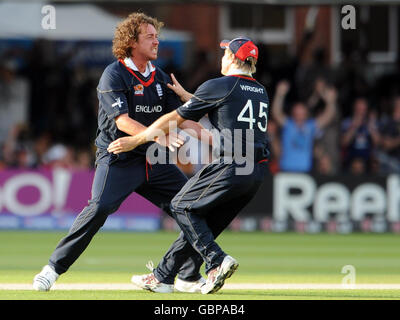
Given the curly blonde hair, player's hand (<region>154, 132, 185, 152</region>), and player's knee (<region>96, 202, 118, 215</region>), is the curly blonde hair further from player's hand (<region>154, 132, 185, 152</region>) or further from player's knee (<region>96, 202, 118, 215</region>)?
player's knee (<region>96, 202, 118, 215</region>)

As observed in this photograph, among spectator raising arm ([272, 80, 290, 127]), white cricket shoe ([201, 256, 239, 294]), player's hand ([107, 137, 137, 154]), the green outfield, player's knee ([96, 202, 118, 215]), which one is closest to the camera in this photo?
white cricket shoe ([201, 256, 239, 294])

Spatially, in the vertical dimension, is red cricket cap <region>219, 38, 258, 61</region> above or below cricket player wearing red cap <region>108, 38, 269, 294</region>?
above

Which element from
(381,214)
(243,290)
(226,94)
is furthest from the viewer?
(381,214)

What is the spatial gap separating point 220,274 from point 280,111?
9.50 meters

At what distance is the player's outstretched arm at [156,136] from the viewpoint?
8.86m

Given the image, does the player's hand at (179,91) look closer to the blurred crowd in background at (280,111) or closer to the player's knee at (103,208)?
the player's knee at (103,208)

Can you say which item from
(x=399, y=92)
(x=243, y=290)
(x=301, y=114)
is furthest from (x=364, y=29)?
(x=243, y=290)

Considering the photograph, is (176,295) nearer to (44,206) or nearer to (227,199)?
(227,199)

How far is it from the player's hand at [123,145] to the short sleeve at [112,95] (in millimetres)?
258

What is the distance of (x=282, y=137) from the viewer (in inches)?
695

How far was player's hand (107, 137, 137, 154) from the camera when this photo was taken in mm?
9008

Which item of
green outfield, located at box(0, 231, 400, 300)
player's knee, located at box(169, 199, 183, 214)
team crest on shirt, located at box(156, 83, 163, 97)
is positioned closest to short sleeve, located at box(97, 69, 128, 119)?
team crest on shirt, located at box(156, 83, 163, 97)

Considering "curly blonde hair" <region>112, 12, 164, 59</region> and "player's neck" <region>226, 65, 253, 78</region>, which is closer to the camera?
"player's neck" <region>226, 65, 253, 78</region>

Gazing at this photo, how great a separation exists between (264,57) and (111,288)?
394 inches
